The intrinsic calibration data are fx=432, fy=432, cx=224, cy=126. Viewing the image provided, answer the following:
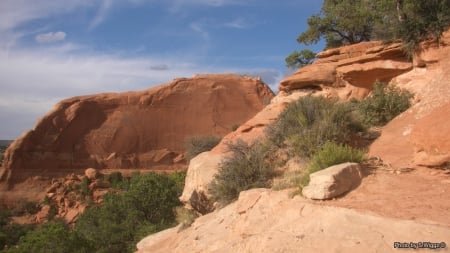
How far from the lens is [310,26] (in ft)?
63.8

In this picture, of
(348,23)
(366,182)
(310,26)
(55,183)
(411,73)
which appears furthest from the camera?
(55,183)

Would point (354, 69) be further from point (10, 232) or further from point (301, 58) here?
point (10, 232)

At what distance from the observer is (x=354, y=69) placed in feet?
43.5

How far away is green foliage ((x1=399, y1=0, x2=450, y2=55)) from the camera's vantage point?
11469mm

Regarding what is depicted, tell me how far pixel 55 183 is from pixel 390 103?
25578 mm

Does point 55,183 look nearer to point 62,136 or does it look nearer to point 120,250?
point 62,136

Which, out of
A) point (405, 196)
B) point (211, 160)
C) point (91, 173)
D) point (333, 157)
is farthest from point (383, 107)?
point (91, 173)

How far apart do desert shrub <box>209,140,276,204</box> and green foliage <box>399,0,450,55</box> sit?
5.66 metres

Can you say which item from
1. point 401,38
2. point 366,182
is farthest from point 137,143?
point 366,182

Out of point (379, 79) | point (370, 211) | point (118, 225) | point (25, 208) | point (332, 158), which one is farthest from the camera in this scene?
point (25, 208)

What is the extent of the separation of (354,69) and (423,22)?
2.31 m

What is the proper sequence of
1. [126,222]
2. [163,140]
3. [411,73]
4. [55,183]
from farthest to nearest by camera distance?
[163,140] < [55,183] < [126,222] < [411,73]

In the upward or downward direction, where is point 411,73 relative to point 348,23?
downward

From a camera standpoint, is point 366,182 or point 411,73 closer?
point 366,182
